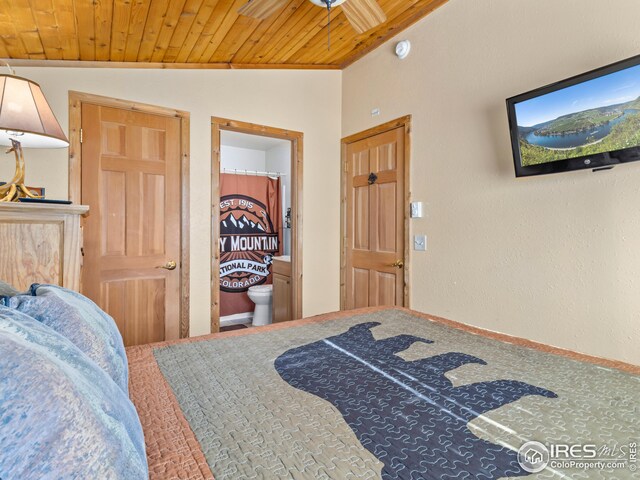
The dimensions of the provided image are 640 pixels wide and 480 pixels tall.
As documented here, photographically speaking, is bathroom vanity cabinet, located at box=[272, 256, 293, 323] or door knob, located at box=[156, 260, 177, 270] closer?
door knob, located at box=[156, 260, 177, 270]

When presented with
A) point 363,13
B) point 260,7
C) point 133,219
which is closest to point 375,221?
point 363,13

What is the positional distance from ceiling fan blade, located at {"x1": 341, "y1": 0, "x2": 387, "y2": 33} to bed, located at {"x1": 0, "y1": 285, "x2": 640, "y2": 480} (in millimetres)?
1871

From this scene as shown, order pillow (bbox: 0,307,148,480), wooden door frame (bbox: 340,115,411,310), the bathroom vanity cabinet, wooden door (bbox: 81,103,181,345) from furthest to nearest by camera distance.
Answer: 1. the bathroom vanity cabinet
2. wooden door frame (bbox: 340,115,411,310)
3. wooden door (bbox: 81,103,181,345)
4. pillow (bbox: 0,307,148,480)

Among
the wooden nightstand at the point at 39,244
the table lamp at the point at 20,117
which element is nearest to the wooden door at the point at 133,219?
the table lamp at the point at 20,117

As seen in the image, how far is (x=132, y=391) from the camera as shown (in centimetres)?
96

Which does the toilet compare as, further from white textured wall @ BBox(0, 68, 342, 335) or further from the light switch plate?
the light switch plate

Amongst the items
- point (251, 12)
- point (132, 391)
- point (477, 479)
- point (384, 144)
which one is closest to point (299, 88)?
point (384, 144)

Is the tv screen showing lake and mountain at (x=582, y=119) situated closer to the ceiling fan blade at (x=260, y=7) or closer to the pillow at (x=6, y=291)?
the ceiling fan blade at (x=260, y=7)

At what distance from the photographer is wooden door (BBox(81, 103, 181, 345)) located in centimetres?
257

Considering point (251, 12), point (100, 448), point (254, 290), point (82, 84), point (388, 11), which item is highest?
point (388, 11)

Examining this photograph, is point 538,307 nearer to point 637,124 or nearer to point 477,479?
point 637,124

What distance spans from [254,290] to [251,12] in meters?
2.96

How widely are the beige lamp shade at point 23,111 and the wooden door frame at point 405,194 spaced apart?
7.63ft

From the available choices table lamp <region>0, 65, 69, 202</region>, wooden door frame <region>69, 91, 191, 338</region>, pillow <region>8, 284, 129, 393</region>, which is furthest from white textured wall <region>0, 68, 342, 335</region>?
pillow <region>8, 284, 129, 393</region>
